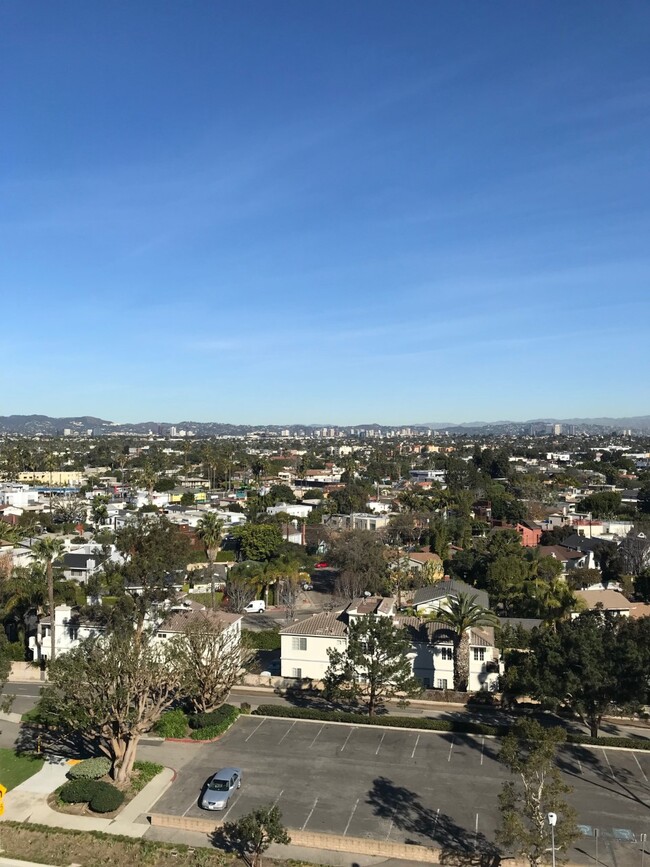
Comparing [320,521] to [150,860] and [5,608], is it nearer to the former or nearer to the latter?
[5,608]

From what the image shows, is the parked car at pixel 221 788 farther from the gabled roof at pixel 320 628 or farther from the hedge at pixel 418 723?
the gabled roof at pixel 320 628

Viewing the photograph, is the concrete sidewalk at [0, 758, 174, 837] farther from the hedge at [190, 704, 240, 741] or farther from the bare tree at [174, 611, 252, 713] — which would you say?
the bare tree at [174, 611, 252, 713]

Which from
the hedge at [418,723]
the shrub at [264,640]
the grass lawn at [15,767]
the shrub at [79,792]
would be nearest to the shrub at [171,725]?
the hedge at [418,723]

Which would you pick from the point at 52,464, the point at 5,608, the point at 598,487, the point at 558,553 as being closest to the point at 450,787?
the point at 5,608

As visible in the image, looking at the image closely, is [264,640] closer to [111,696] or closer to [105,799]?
[111,696]

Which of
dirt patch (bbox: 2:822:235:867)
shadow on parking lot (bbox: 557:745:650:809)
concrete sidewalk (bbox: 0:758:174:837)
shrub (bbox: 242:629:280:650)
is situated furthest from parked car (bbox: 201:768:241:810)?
shrub (bbox: 242:629:280:650)

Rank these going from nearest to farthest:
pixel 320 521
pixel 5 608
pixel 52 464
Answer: pixel 5 608
pixel 320 521
pixel 52 464

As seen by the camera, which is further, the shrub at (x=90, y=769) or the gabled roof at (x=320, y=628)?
the gabled roof at (x=320, y=628)

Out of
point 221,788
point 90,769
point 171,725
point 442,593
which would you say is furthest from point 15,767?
point 442,593
